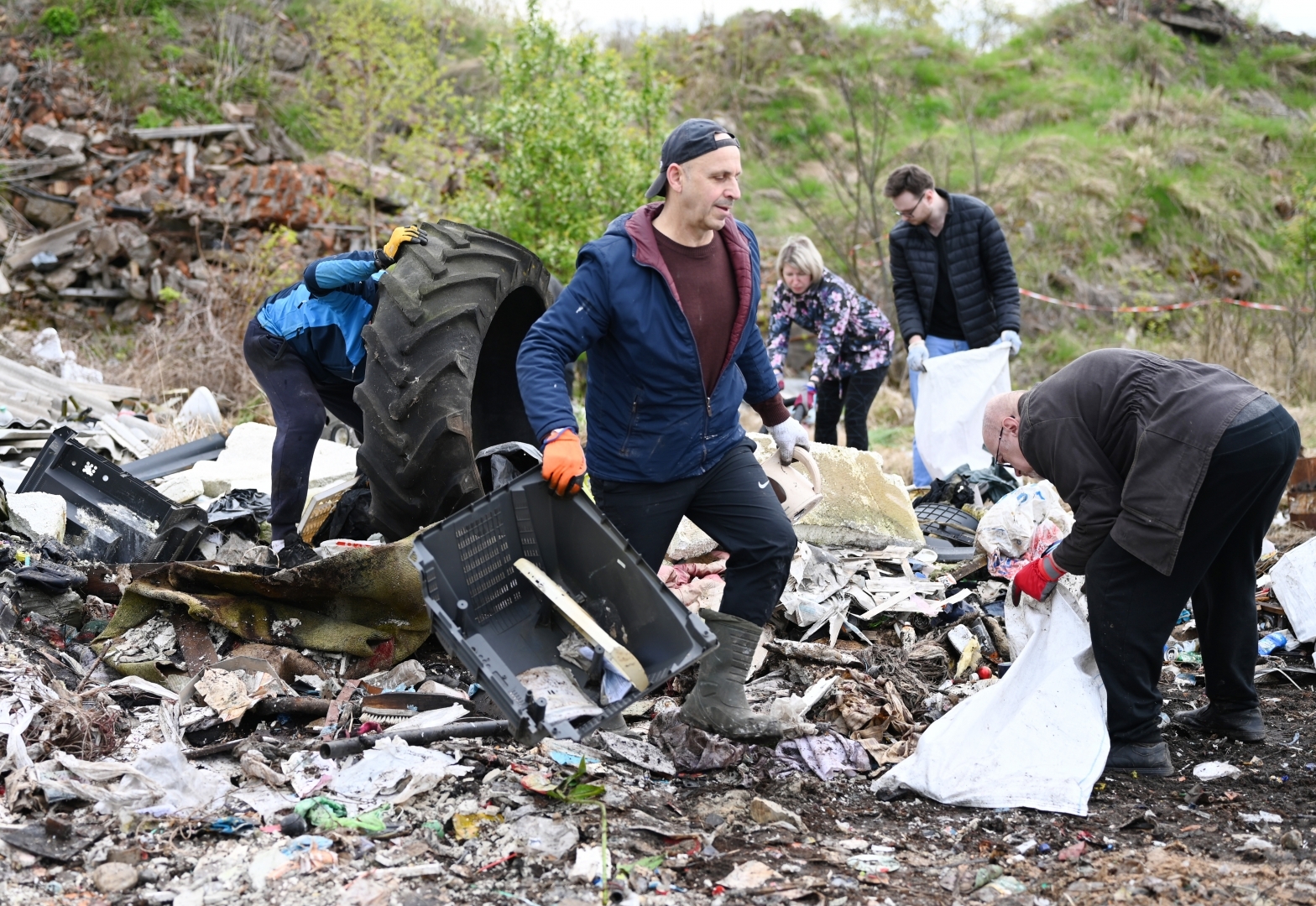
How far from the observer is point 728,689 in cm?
338

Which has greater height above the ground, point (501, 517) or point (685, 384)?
point (685, 384)

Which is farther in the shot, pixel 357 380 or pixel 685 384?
pixel 357 380

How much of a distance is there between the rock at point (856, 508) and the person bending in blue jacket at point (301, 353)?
6.75 feet

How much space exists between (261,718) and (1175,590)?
2.77 metres

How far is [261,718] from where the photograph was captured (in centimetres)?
337

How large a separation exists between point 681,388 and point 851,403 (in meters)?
4.08

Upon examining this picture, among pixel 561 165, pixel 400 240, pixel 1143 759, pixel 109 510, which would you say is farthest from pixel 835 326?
pixel 561 165

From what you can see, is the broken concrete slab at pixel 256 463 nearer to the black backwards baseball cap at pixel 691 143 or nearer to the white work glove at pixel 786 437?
the white work glove at pixel 786 437

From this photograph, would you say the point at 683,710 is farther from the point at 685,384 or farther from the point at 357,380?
the point at 357,380

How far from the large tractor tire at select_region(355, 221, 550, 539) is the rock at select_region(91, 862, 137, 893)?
67.7 inches

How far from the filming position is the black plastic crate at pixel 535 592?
9.25 feet

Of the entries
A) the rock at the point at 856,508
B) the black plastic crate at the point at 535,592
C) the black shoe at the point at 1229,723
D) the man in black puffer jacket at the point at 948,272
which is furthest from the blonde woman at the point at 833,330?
the black plastic crate at the point at 535,592

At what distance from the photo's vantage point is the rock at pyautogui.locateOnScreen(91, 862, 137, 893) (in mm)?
2400

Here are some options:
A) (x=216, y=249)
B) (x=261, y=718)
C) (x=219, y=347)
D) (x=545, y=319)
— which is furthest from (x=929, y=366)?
(x=216, y=249)
